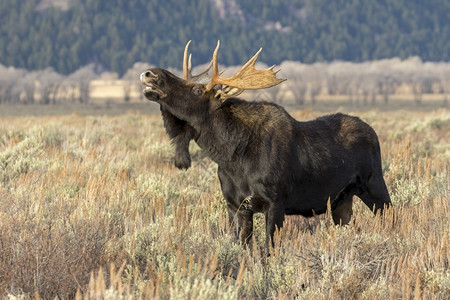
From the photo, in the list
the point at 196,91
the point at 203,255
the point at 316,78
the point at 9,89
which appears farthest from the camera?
the point at 316,78

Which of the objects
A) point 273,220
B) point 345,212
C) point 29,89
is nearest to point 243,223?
point 273,220

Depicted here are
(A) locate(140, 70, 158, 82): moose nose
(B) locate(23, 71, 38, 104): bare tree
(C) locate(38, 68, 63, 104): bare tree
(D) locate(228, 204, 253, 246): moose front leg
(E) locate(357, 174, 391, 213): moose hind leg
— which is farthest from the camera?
(B) locate(23, 71, 38, 104): bare tree

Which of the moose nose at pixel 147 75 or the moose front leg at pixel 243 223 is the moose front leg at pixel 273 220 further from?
the moose nose at pixel 147 75

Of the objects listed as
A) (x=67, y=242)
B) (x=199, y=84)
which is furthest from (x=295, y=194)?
(x=67, y=242)

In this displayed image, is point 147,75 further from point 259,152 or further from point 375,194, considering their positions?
point 375,194

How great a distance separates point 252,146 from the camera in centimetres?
442

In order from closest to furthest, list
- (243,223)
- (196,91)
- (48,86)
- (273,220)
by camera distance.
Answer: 1. (273,220)
2. (196,91)
3. (243,223)
4. (48,86)

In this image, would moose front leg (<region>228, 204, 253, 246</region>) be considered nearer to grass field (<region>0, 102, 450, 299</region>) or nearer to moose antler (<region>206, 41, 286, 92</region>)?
grass field (<region>0, 102, 450, 299</region>)

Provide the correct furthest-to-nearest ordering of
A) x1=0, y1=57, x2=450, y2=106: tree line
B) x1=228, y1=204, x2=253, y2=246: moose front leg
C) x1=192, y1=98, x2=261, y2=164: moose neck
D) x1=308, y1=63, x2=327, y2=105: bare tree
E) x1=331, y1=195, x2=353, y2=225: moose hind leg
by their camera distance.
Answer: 1. x1=0, y1=57, x2=450, y2=106: tree line
2. x1=308, y1=63, x2=327, y2=105: bare tree
3. x1=331, y1=195, x2=353, y2=225: moose hind leg
4. x1=228, y1=204, x2=253, y2=246: moose front leg
5. x1=192, y1=98, x2=261, y2=164: moose neck

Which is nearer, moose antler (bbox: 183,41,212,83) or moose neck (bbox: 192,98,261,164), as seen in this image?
moose neck (bbox: 192,98,261,164)

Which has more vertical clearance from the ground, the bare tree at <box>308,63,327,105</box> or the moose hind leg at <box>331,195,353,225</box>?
the bare tree at <box>308,63,327,105</box>

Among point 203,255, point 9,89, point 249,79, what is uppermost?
point 249,79

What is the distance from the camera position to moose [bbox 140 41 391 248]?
4.33 meters

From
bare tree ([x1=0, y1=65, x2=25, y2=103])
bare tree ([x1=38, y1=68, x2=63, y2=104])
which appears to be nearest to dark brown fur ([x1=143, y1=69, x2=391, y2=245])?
bare tree ([x1=38, y1=68, x2=63, y2=104])
